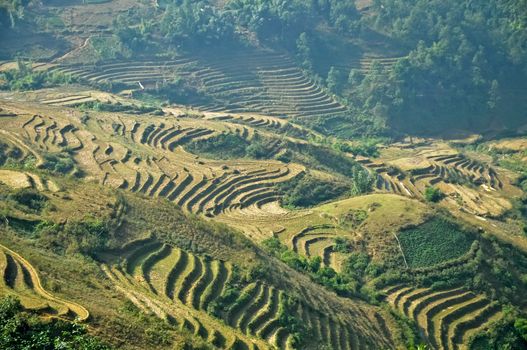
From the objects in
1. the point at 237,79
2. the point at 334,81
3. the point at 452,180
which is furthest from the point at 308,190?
the point at 334,81

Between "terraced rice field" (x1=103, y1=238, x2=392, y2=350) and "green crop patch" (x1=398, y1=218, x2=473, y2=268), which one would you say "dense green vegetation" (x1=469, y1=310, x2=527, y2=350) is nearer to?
"green crop patch" (x1=398, y1=218, x2=473, y2=268)

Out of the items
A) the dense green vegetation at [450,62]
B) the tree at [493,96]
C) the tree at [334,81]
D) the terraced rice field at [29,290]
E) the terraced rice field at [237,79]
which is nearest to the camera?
the terraced rice field at [29,290]

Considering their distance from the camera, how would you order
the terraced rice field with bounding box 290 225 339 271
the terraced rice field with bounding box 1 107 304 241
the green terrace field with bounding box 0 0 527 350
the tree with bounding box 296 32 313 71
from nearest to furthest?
the green terrace field with bounding box 0 0 527 350 < the terraced rice field with bounding box 290 225 339 271 < the terraced rice field with bounding box 1 107 304 241 < the tree with bounding box 296 32 313 71

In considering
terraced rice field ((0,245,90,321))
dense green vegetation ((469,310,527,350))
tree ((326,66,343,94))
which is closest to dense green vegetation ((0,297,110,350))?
terraced rice field ((0,245,90,321))

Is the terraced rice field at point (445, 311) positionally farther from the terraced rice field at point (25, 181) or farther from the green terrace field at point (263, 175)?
the terraced rice field at point (25, 181)

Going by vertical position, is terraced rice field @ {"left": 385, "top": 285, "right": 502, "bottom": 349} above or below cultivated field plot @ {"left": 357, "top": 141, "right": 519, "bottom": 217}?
above

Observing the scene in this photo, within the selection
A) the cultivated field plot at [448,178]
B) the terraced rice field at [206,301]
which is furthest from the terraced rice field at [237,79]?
the terraced rice field at [206,301]

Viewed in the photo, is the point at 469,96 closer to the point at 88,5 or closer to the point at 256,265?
the point at 88,5
